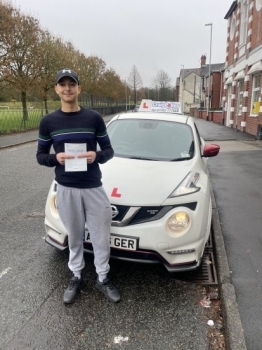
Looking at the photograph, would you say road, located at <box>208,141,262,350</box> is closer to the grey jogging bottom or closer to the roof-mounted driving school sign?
the grey jogging bottom

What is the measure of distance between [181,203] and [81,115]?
1280 mm

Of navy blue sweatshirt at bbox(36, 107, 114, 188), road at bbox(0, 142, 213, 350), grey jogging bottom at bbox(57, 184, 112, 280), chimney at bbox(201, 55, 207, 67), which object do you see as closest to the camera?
road at bbox(0, 142, 213, 350)

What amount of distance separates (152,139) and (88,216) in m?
2.00

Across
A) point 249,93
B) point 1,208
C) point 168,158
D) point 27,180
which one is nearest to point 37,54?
point 249,93

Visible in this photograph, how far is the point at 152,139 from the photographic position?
4.34 meters

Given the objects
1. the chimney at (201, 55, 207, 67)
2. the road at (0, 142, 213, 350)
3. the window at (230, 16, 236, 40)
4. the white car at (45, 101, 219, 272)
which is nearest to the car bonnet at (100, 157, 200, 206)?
the white car at (45, 101, 219, 272)

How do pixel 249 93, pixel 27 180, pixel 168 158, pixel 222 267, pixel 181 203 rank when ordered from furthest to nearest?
1. pixel 249 93
2. pixel 27 180
3. pixel 168 158
4. pixel 222 267
5. pixel 181 203

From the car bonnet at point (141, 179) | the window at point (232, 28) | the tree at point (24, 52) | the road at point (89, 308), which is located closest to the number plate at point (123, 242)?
the car bonnet at point (141, 179)

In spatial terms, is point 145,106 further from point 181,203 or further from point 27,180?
point 181,203

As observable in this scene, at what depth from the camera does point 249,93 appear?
17438 mm

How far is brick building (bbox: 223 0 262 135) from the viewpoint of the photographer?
1576cm

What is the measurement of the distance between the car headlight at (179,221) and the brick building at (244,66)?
543 inches

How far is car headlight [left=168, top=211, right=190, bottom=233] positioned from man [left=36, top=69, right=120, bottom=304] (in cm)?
61

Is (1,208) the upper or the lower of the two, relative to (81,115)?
lower
